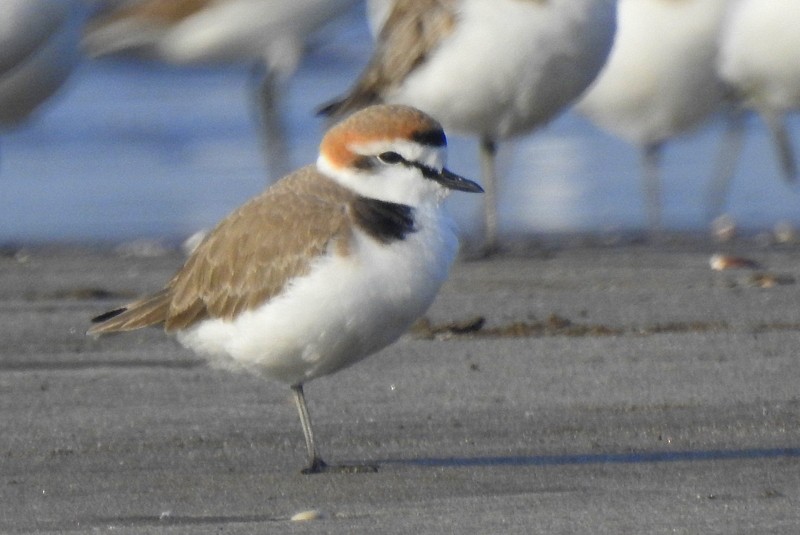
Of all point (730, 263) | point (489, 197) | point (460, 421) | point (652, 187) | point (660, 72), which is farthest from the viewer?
point (660, 72)

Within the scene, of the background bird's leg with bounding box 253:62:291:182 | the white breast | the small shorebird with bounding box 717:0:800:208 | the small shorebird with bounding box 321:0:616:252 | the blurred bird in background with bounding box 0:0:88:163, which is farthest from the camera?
the background bird's leg with bounding box 253:62:291:182

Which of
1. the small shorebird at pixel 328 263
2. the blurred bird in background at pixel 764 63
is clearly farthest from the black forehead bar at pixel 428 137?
the blurred bird in background at pixel 764 63

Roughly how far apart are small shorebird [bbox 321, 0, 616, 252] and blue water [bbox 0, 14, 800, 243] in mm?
821

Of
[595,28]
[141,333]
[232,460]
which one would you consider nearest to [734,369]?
[232,460]

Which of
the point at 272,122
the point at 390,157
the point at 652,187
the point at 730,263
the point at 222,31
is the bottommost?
the point at 652,187

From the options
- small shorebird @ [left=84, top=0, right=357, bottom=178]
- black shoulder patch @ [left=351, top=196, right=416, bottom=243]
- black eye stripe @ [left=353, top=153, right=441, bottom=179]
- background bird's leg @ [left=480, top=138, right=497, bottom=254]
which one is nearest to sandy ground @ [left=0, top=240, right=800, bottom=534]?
black shoulder patch @ [left=351, top=196, right=416, bottom=243]

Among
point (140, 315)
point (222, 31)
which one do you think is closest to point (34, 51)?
point (222, 31)

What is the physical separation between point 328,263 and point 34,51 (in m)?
5.14

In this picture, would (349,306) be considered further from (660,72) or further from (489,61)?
(660,72)

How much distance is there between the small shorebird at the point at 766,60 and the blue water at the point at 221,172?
501mm

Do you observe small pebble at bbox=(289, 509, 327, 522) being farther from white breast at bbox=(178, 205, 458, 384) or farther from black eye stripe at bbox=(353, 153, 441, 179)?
black eye stripe at bbox=(353, 153, 441, 179)

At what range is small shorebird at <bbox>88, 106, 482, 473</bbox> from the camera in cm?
398

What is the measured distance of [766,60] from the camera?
9336mm

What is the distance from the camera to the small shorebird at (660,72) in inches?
372
